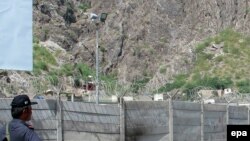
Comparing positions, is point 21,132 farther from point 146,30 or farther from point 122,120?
point 146,30

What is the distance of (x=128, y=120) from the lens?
34.8 ft

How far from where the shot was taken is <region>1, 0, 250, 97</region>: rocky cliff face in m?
104

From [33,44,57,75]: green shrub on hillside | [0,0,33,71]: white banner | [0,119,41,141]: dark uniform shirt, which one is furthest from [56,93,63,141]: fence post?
[33,44,57,75]: green shrub on hillside

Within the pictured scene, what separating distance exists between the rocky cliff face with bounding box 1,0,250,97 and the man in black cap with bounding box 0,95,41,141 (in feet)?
311

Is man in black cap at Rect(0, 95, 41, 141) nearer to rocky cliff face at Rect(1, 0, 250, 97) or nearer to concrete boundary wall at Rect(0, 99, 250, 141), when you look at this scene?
concrete boundary wall at Rect(0, 99, 250, 141)

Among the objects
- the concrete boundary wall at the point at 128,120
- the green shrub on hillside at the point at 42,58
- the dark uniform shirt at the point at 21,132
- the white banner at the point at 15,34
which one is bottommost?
the concrete boundary wall at the point at 128,120

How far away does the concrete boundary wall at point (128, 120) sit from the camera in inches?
351

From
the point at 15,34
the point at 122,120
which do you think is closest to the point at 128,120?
the point at 122,120

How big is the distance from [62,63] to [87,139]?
79781 millimetres

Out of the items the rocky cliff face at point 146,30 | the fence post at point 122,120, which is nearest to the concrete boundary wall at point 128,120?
the fence post at point 122,120

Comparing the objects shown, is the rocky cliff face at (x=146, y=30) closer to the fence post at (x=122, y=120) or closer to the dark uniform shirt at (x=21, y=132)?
the fence post at (x=122, y=120)

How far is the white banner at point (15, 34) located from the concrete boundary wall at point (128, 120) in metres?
0.90

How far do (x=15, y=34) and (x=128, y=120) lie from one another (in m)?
3.53

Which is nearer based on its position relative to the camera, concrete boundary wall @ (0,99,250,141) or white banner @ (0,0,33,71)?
white banner @ (0,0,33,71)
